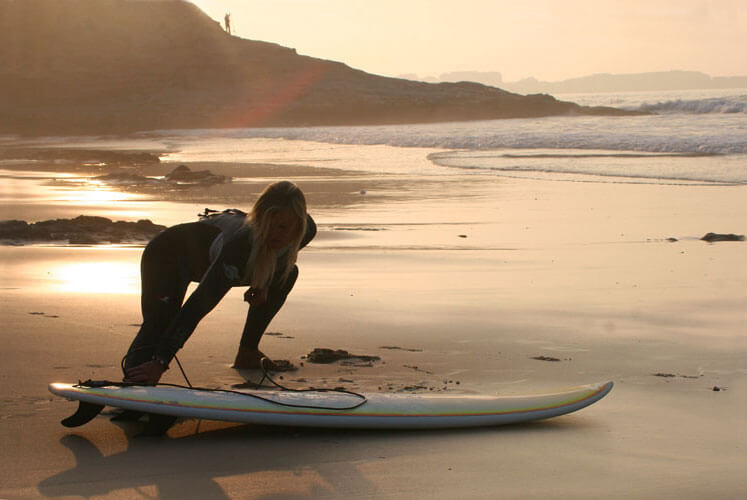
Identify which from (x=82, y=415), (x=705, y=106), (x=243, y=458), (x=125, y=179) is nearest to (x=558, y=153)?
(x=125, y=179)

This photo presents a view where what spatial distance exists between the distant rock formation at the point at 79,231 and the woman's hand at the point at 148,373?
560 centimetres

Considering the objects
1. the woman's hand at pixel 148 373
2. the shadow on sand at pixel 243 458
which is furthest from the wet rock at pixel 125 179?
the shadow on sand at pixel 243 458

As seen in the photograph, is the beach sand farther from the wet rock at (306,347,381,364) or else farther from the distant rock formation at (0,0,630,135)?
the distant rock formation at (0,0,630,135)

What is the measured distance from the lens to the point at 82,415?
3629 mm

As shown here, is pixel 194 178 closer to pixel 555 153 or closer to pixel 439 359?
pixel 555 153

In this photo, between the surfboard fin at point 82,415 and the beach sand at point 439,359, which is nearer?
the beach sand at point 439,359

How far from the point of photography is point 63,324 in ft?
17.9

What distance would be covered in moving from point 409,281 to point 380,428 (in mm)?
3630

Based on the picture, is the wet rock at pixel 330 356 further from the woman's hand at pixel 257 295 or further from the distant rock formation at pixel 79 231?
the distant rock formation at pixel 79 231

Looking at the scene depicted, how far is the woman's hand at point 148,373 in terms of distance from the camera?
12.4 feet

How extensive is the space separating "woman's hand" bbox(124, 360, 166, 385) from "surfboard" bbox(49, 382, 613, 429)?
7cm

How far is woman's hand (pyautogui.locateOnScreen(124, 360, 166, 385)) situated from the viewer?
3.78 meters

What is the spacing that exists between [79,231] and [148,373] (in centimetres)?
599

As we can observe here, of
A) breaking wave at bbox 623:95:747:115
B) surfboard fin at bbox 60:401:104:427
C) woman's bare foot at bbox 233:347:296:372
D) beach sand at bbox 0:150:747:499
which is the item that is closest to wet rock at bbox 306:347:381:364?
beach sand at bbox 0:150:747:499
